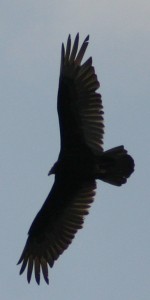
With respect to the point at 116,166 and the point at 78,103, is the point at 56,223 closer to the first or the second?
the point at 116,166

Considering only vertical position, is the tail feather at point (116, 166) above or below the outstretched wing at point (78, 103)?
below

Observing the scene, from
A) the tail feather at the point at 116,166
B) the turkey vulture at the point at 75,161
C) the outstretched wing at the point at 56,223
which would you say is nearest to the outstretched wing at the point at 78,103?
the turkey vulture at the point at 75,161

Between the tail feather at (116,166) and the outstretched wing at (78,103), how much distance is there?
36 centimetres

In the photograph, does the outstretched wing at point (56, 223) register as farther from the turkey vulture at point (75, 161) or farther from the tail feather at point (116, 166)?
the tail feather at point (116, 166)

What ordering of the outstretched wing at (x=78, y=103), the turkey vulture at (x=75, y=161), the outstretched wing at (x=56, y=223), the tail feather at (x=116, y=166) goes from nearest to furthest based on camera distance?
the tail feather at (x=116, y=166) → the turkey vulture at (x=75, y=161) → the outstretched wing at (x=78, y=103) → the outstretched wing at (x=56, y=223)

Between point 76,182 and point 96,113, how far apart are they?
1.05m

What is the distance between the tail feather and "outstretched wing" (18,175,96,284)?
52 cm

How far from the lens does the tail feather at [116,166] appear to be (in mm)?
15453

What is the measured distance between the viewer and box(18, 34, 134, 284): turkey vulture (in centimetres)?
1570

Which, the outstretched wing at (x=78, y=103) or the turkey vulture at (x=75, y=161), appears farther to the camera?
the outstretched wing at (x=78, y=103)

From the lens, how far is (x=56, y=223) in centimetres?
1675

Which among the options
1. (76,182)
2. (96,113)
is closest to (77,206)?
(76,182)

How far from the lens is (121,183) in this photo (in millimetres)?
15617

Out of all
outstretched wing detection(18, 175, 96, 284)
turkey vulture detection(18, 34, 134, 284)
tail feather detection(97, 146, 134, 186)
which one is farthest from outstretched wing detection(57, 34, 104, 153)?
outstretched wing detection(18, 175, 96, 284)
